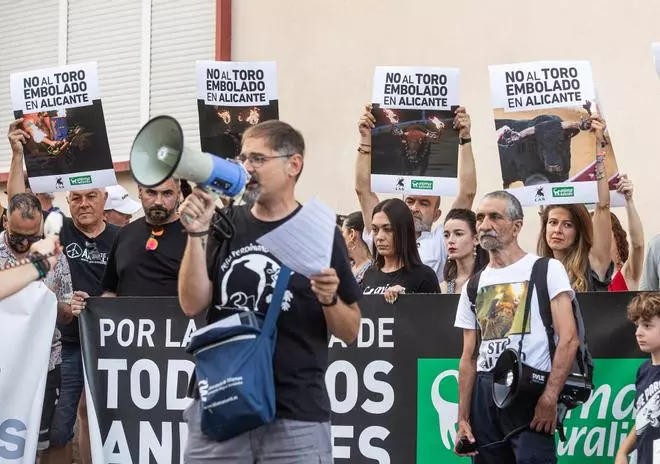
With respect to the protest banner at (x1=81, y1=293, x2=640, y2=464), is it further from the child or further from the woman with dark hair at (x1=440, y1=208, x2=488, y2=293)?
the woman with dark hair at (x1=440, y1=208, x2=488, y2=293)

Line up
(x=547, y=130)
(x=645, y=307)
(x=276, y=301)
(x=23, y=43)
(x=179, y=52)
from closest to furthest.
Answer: (x=276, y=301) < (x=645, y=307) < (x=547, y=130) < (x=179, y=52) < (x=23, y=43)

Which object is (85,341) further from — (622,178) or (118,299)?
(622,178)

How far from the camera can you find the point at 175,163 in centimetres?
385

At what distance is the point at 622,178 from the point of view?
7223mm

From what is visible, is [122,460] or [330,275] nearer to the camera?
[330,275]

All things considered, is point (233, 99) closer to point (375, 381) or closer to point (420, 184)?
point (420, 184)

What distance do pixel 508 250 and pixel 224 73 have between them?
2.80 meters

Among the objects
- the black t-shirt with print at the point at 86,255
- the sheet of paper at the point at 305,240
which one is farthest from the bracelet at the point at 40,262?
the black t-shirt with print at the point at 86,255

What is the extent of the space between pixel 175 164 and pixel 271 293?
2.15 feet

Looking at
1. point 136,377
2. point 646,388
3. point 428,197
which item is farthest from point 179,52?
point 646,388

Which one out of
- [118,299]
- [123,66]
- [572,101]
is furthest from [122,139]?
[572,101]

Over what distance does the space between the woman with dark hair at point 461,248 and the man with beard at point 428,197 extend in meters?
Result: 0.31

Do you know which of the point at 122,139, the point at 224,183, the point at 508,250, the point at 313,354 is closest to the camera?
the point at 224,183

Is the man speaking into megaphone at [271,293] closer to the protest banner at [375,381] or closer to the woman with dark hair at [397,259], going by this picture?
the protest banner at [375,381]
